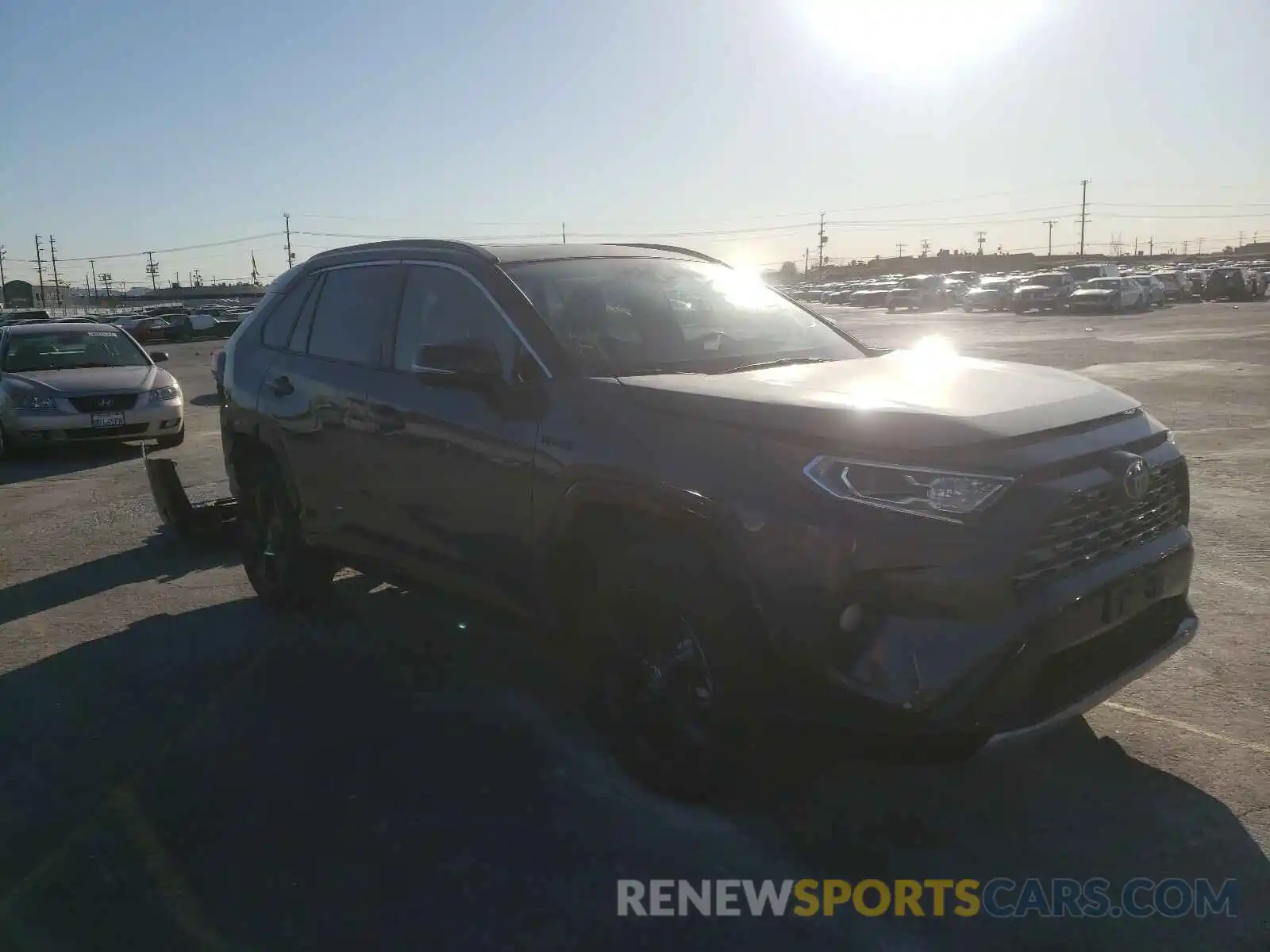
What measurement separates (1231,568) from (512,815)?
14.7 ft

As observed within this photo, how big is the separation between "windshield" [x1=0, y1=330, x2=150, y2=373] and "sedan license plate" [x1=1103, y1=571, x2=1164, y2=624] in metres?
12.8

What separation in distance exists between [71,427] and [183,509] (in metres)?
5.43

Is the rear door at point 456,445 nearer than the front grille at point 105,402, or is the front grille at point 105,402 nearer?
the rear door at point 456,445

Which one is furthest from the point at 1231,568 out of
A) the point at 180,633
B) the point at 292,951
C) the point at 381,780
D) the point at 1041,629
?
the point at 180,633

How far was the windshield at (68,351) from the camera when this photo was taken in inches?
504

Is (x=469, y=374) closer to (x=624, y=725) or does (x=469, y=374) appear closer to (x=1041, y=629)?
(x=624, y=725)

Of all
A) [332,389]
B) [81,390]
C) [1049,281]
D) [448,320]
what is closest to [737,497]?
[448,320]

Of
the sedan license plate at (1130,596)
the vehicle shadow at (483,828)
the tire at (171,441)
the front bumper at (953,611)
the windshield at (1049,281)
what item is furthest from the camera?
the windshield at (1049,281)

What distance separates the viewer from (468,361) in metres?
3.69

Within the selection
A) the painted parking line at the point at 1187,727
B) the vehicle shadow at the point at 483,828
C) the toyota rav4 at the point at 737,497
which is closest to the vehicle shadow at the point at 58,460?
the vehicle shadow at the point at 483,828

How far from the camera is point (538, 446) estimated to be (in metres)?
3.67

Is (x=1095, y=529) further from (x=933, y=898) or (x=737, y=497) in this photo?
(x=933, y=898)

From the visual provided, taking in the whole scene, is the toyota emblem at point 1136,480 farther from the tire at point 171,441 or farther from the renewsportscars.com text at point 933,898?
the tire at point 171,441

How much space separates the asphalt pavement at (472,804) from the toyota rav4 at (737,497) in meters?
→ 0.32
